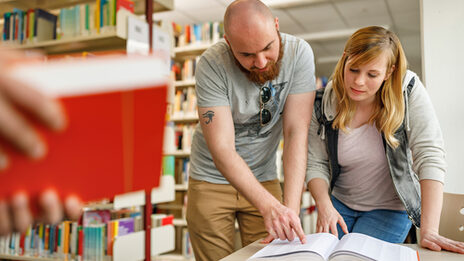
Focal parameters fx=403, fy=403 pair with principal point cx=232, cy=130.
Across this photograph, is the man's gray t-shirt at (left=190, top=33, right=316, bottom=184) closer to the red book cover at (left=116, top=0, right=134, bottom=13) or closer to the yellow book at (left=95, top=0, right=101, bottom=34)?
the red book cover at (left=116, top=0, right=134, bottom=13)

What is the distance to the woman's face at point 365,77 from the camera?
1363mm

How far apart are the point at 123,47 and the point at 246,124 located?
5.06 feet

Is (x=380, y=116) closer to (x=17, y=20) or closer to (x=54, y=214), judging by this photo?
(x=54, y=214)

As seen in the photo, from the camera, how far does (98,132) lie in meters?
0.43

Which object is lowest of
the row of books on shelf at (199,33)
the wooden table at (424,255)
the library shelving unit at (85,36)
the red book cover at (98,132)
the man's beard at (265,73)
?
the wooden table at (424,255)

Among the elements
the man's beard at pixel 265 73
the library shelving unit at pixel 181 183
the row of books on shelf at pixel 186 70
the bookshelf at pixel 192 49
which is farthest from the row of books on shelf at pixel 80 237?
the bookshelf at pixel 192 49

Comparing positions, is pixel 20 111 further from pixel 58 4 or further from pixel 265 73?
pixel 58 4

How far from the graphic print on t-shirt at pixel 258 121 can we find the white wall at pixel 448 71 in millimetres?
1404

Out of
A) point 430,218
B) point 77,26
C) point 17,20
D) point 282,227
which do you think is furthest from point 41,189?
point 17,20

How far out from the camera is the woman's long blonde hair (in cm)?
136

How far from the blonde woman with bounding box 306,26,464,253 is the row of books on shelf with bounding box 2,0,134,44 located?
1.72 m

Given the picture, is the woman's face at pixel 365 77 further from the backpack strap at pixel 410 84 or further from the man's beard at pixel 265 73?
the man's beard at pixel 265 73

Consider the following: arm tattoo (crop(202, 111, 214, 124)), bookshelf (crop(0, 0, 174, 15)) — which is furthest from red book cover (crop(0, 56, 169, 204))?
bookshelf (crop(0, 0, 174, 15))

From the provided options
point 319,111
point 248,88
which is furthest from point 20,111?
point 319,111
